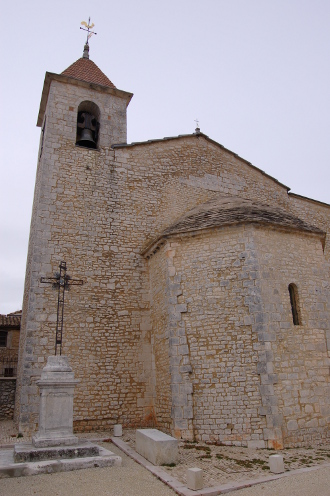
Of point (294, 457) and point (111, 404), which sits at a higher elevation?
point (111, 404)

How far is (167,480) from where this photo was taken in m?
5.24

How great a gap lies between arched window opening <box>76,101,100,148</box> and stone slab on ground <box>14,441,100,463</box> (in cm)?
905

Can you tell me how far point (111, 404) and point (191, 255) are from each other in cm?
442

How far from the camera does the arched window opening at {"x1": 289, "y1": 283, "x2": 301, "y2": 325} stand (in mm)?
8883

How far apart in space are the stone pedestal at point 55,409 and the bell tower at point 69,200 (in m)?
2.38

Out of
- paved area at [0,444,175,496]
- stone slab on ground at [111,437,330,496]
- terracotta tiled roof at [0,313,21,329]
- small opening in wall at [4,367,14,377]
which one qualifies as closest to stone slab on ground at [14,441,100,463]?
paved area at [0,444,175,496]

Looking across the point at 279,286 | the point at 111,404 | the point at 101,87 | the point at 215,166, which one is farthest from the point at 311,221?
the point at 111,404

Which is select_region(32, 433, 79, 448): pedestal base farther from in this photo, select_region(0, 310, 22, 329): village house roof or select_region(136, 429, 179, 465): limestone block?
select_region(0, 310, 22, 329): village house roof

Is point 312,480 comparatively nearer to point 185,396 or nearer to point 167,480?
point 167,480

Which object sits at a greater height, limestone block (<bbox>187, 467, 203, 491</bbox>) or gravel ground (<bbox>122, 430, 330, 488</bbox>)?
limestone block (<bbox>187, 467, 203, 491</bbox>)

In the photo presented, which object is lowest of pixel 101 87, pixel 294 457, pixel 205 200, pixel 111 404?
pixel 294 457

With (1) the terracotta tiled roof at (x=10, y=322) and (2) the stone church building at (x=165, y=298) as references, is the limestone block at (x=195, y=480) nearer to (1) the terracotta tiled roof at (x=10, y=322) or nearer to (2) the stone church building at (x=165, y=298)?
(2) the stone church building at (x=165, y=298)

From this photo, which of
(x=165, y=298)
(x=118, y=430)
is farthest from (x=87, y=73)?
(x=118, y=430)

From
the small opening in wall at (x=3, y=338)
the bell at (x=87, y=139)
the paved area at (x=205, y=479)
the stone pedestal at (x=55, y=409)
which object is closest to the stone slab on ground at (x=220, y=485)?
the paved area at (x=205, y=479)
